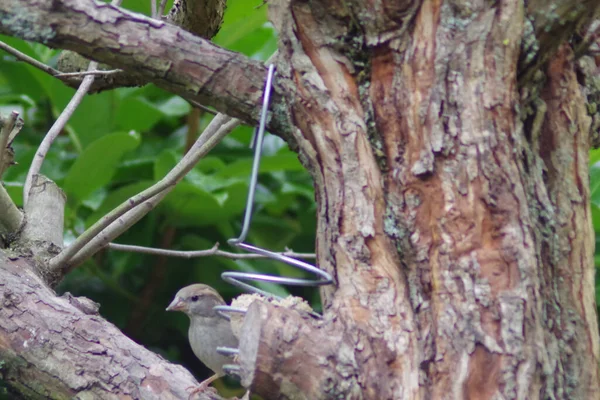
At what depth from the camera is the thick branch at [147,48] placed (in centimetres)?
168

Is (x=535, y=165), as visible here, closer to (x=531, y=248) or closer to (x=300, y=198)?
(x=531, y=248)

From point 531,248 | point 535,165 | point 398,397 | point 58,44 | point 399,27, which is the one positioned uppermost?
point 399,27

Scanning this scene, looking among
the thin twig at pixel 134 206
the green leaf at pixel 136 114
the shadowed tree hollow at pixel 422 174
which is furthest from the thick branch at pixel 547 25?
the green leaf at pixel 136 114

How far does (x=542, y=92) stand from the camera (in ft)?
5.80

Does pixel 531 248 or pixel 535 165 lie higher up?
pixel 535 165

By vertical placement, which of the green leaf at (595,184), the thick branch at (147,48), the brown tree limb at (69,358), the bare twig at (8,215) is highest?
the green leaf at (595,184)

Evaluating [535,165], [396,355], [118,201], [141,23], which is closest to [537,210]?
[535,165]

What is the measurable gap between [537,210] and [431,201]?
0.24 meters

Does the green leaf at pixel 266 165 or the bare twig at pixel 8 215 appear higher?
the green leaf at pixel 266 165

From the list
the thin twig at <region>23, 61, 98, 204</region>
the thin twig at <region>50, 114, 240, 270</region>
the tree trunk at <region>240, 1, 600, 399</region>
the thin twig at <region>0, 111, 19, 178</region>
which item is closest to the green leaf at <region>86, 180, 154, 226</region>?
the thin twig at <region>23, 61, 98, 204</region>

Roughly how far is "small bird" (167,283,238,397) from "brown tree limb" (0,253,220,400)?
2.25 ft

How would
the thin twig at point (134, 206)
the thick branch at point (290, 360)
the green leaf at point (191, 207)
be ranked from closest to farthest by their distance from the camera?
the thick branch at point (290, 360), the thin twig at point (134, 206), the green leaf at point (191, 207)

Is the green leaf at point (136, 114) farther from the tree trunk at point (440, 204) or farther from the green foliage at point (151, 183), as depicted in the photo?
the tree trunk at point (440, 204)

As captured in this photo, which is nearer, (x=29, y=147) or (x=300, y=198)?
(x=29, y=147)
